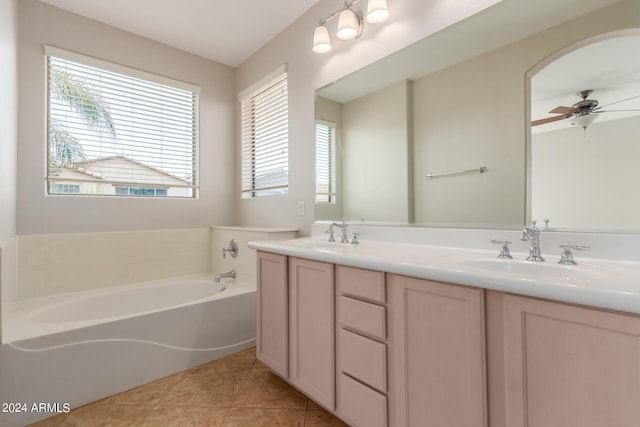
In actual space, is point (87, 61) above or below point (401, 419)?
above

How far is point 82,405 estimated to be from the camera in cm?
150

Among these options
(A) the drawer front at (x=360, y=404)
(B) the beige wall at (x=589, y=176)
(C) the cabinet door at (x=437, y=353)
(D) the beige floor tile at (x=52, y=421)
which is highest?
(B) the beige wall at (x=589, y=176)

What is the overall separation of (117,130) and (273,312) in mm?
2067

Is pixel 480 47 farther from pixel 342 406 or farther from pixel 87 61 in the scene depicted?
pixel 87 61

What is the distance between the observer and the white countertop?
0.65 metres

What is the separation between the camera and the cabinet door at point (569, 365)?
630 mm

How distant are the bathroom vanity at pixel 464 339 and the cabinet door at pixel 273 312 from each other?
0.28 ft

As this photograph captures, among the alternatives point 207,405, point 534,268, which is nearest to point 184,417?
point 207,405

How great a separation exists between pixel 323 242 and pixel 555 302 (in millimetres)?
1236

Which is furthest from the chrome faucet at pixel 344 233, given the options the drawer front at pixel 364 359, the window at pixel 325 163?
the drawer front at pixel 364 359

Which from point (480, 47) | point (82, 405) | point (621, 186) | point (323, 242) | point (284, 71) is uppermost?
point (284, 71)

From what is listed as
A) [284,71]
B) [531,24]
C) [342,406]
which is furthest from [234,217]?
[531,24]

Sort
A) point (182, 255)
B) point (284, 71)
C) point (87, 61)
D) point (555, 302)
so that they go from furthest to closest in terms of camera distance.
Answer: point (182, 255)
point (284, 71)
point (87, 61)
point (555, 302)

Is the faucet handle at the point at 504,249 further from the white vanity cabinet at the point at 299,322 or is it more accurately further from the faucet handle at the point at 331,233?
the faucet handle at the point at 331,233
